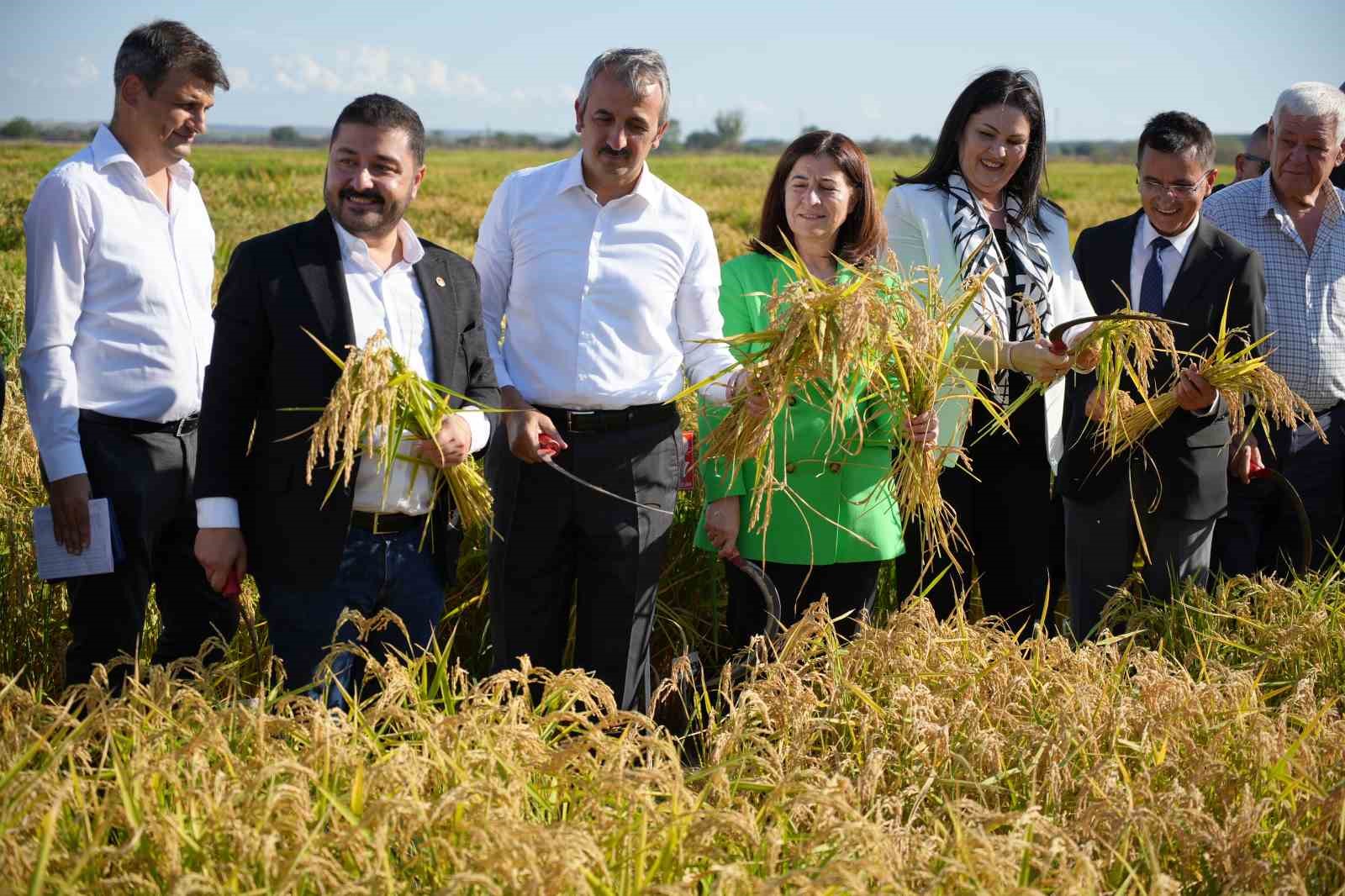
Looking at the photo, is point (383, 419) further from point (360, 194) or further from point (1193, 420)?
point (1193, 420)

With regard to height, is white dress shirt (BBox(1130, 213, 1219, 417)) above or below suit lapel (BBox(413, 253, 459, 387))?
above

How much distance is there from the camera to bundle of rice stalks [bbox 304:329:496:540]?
2.31m

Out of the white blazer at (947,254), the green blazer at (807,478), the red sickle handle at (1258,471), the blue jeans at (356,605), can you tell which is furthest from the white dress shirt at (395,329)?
the red sickle handle at (1258,471)

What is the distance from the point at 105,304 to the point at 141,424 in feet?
1.03

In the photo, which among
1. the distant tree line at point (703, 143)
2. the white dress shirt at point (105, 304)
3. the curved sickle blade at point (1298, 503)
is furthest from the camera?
the distant tree line at point (703, 143)

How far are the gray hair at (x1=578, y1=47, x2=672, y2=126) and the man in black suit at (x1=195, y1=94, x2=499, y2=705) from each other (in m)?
0.55

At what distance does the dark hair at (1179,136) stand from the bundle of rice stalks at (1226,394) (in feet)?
1.65

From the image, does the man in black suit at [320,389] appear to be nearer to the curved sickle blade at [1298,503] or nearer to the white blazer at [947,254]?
the white blazer at [947,254]

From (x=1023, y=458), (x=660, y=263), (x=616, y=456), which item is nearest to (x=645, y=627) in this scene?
(x=616, y=456)

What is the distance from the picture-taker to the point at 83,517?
285 centimetres

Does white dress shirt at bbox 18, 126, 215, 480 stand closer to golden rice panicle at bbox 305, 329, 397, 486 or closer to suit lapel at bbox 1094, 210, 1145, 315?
golden rice panicle at bbox 305, 329, 397, 486

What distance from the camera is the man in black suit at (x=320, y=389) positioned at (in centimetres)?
262

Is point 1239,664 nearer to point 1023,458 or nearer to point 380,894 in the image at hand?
point 1023,458

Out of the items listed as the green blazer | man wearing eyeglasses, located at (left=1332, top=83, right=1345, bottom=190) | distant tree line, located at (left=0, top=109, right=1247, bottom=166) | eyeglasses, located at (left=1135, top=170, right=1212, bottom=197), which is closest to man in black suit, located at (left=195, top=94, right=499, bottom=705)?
the green blazer
